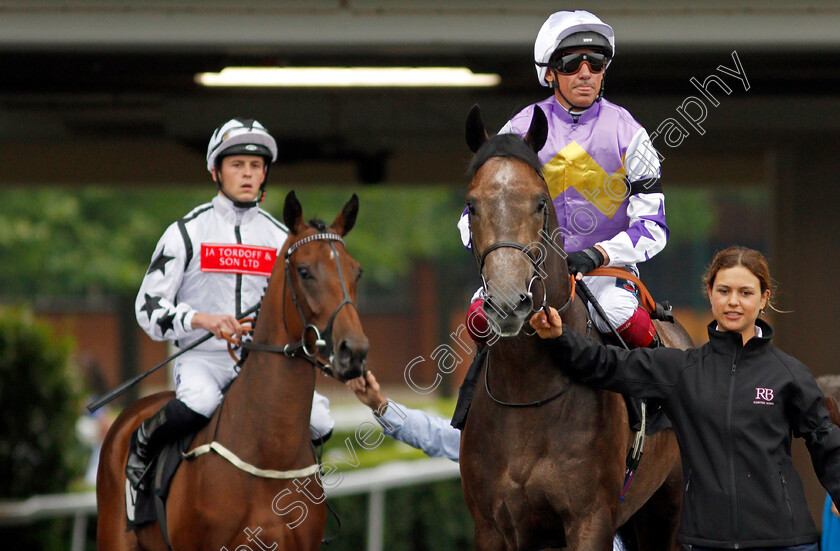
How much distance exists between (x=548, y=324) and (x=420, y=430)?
59.7 inches

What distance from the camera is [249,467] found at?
14.1 feet

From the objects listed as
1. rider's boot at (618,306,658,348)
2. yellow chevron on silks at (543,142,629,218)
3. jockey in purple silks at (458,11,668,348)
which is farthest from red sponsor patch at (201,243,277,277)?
rider's boot at (618,306,658,348)

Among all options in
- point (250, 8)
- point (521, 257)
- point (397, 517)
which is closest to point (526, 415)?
point (521, 257)

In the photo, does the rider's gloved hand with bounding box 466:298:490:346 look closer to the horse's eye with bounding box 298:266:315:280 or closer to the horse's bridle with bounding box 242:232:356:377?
the horse's bridle with bounding box 242:232:356:377

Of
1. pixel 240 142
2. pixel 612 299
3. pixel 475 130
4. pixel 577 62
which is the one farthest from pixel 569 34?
pixel 240 142

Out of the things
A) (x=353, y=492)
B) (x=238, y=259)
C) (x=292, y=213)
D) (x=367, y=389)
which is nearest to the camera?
(x=292, y=213)

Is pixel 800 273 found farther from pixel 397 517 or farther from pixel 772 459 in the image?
pixel 772 459

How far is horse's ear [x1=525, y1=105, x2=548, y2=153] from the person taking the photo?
12.1 feet

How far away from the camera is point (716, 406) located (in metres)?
3.32

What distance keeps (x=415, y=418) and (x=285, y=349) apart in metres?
0.80

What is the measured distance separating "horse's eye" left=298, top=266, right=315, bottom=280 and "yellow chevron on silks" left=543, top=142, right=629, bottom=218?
1023mm

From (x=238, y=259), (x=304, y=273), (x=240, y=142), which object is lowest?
(x=304, y=273)

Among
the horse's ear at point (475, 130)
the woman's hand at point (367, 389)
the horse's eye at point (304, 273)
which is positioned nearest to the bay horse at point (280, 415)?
the horse's eye at point (304, 273)

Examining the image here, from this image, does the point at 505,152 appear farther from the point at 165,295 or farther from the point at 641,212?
the point at 165,295
